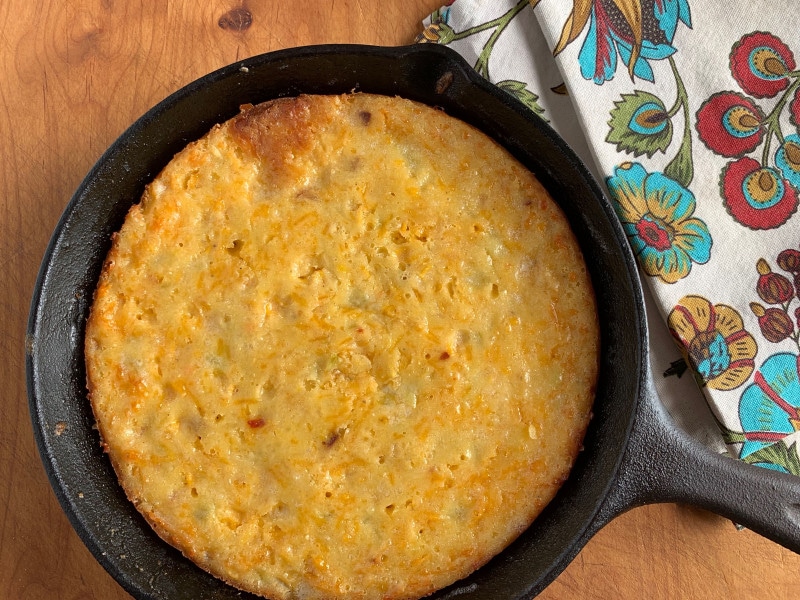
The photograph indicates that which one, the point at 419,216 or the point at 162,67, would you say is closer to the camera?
the point at 419,216

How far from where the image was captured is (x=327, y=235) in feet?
6.15

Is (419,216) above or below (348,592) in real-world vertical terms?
above

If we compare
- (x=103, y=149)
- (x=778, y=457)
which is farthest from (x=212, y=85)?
(x=778, y=457)

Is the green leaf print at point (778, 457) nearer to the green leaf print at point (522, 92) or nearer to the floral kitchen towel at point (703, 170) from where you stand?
the floral kitchen towel at point (703, 170)

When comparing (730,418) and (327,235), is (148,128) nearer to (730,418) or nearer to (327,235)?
(327,235)

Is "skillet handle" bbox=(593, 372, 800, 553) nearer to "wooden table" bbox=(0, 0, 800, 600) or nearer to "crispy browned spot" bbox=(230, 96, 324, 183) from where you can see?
"wooden table" bbox=(0, 0, 800, 600)

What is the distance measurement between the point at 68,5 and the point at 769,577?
267 cm

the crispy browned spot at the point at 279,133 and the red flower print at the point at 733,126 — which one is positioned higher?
the crispy browned spot at the point at 279,133

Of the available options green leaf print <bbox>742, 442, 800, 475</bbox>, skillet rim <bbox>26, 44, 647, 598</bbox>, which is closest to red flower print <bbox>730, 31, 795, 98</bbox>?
skillet rim <bbox>26, 44, 647, 598</bbox>

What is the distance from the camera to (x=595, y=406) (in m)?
1.93

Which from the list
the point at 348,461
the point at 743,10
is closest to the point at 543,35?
the point at 743,10

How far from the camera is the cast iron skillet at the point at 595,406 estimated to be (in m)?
1.71

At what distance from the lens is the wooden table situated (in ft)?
6.72

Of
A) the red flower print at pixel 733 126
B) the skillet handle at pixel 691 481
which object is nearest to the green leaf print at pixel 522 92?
the red flower print at pixel 733 126
